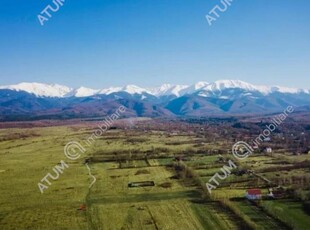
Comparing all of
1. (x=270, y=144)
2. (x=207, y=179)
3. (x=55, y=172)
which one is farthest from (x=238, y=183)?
(x=270, y=144)

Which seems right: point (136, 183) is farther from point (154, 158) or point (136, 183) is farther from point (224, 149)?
point (224, 149)

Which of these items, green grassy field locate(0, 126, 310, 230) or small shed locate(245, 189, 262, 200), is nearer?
green grassy field locate(0, 126, 310, 230)

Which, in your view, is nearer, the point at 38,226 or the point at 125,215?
the point at 38,226

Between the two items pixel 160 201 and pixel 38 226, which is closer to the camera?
pixel 38 226

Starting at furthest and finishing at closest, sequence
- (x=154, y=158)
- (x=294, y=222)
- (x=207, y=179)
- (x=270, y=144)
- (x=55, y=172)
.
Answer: (x=270, y=144) < (x=154, y=158) < (x=55, y=172) < (x=207, y=179) < (x=294, y=222)

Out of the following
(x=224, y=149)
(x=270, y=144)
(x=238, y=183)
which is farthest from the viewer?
(x=270, y=144)

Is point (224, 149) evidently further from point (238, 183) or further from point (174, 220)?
point (174, 220)

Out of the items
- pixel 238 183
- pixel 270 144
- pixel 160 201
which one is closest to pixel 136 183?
pixel 160 201

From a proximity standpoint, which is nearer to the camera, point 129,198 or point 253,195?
point 253,195

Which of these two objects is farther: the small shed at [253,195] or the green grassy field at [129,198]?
the small shed at [253,195]
